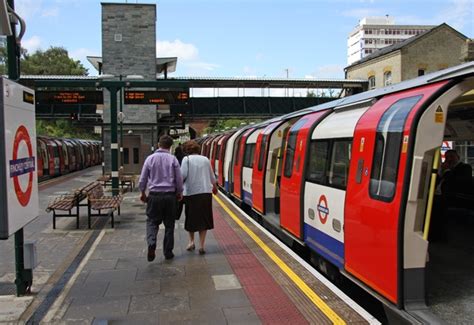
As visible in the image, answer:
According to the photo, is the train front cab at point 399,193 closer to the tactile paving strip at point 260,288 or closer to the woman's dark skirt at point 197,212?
the tactile paving strip at point 260,288

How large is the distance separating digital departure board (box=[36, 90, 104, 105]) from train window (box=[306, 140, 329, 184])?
9.26 meters

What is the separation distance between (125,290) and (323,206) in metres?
2.60

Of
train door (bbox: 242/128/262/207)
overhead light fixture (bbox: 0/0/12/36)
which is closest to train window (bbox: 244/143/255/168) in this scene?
train door (bbox: 242/128/262/207)

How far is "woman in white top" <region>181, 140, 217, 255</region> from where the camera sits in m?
6.96

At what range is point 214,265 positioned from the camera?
6406mm

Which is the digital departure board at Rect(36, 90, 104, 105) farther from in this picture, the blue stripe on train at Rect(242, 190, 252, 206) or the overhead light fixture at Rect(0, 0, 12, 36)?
the overhead light fixture at Rect(0, 0, 12, 36)

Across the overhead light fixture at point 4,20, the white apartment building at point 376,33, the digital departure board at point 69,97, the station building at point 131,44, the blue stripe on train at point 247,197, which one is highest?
the white apartment building at point 376,33

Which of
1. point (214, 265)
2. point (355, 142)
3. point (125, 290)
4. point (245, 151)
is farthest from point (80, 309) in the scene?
point (245, 151)

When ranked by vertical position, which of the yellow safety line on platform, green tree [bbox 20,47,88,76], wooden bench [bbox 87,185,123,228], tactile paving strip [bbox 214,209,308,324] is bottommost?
tactile paving strip [bbox 214,209,308,324]

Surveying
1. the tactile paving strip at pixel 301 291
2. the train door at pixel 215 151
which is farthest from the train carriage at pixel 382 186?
the train door at pixel 215 151

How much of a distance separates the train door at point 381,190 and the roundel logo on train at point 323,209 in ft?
2.53

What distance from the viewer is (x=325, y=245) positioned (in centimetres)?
593

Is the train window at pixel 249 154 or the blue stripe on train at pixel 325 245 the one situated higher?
the train window at pixel 249 154

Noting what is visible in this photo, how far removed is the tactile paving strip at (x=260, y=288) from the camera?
446cm
